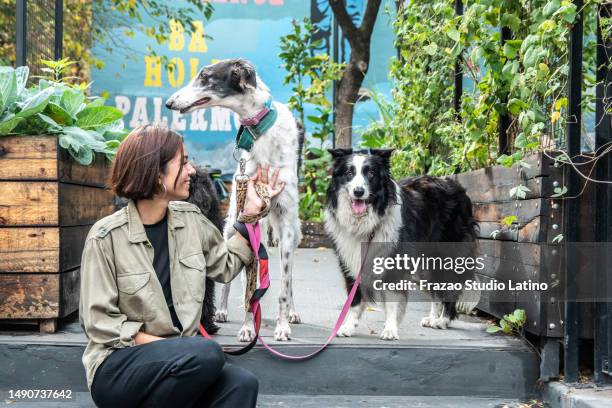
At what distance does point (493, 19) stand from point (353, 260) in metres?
1.69

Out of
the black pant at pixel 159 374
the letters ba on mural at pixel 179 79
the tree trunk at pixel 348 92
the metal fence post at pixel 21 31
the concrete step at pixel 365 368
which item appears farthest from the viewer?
the letters ba on mural at pixel 179 79

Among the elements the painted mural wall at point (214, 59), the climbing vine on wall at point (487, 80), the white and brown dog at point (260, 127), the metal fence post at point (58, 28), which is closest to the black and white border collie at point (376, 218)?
the white and brown dog at point (260, 127)

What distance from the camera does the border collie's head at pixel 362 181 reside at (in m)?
4.41

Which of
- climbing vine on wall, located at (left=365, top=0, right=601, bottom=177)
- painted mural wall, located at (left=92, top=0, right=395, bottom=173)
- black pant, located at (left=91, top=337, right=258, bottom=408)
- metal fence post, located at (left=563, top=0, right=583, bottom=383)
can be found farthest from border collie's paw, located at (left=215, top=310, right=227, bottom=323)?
painted mural wall, located at (left=92, top=0, right=395, bottom=173)

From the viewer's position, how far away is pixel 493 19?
4.41 meters

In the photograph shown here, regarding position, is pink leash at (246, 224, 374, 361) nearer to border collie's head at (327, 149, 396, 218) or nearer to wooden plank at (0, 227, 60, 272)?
border collie's head at (327, 149, 396, 218)

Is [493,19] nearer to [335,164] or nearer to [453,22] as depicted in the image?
[453,22]

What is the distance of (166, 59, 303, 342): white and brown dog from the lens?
4.29 meters

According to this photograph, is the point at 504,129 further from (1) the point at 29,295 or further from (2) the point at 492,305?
(1) the point at 29,295

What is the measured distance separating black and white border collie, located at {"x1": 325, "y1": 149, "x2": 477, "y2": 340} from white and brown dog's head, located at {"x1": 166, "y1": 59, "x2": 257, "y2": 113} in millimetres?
675

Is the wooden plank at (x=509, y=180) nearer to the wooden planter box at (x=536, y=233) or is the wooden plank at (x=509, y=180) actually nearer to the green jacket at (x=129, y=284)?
the wooden planter box at (x=536, y=233)

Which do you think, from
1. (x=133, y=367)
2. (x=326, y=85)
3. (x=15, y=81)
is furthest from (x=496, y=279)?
(x=326, y=85)

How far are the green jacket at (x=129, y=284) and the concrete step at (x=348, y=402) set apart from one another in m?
1.28

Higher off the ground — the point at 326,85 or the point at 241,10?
the point at 241,10
